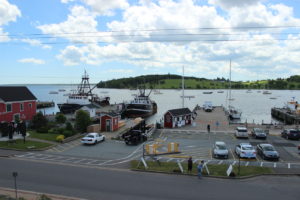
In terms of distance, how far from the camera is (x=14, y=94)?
4166cm

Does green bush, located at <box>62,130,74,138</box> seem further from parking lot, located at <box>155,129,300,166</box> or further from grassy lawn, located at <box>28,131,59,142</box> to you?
A: parking lot, located at <box>155,129,300,166</box>

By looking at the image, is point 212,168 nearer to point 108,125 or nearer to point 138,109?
point 108,125

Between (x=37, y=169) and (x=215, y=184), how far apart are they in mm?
12619

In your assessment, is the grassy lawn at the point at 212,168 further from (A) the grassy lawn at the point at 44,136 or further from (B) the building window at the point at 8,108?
(B) the building window at the point at 8,108

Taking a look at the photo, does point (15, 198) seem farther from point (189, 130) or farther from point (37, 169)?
point (189, 130)

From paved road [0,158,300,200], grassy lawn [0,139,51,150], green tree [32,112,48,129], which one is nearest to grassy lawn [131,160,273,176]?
paved road [0,158,300,200]

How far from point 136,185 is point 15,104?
100ft

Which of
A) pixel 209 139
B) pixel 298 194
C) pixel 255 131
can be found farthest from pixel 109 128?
pixel 298 194

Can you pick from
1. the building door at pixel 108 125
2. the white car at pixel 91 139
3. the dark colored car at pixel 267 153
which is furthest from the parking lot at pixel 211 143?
the white car at pixel 91 139

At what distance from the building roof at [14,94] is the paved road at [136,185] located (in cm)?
2122

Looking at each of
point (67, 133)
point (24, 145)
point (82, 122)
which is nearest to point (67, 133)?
point (67, 133)

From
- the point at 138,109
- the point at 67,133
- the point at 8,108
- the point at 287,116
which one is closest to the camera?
the point at 67,133

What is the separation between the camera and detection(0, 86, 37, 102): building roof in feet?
129

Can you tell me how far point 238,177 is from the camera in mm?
19328
